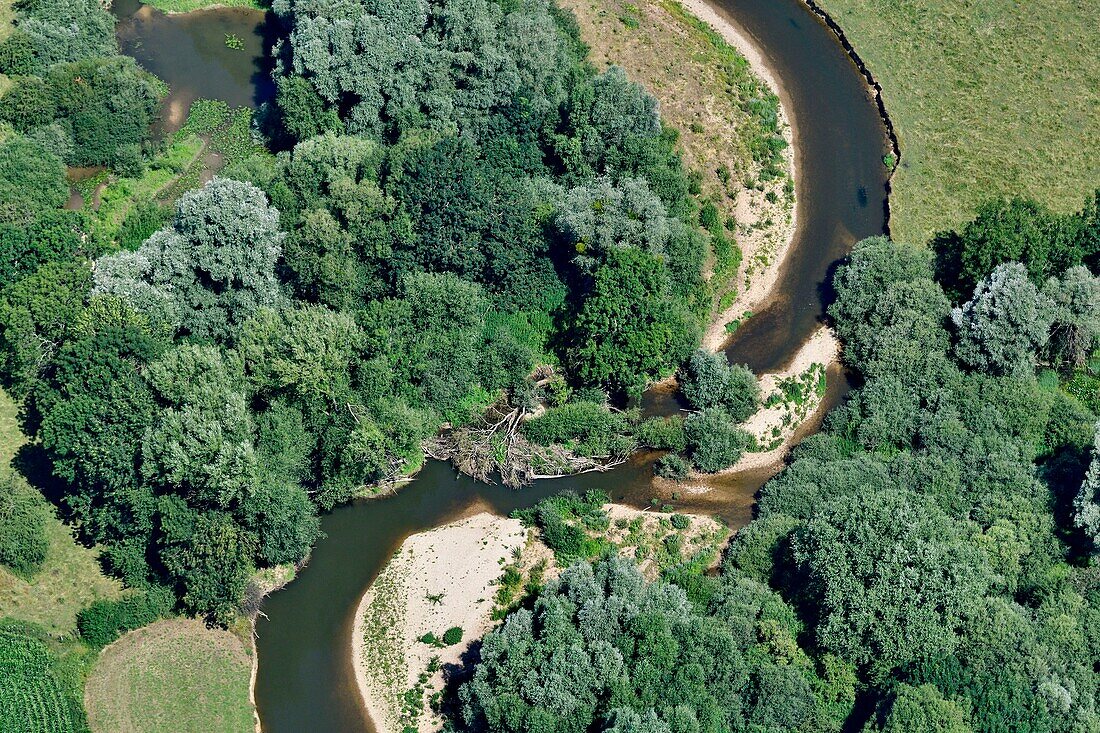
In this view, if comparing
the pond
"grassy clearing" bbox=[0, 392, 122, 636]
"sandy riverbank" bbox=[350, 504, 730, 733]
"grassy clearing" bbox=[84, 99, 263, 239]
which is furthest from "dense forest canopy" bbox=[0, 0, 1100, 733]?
"sandy riverbank" bbox=[350, 504, 730, 733]

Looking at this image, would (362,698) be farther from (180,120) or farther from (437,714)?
(180,120)

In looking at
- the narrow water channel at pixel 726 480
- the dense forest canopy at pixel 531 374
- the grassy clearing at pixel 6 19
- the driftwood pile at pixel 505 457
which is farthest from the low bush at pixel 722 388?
the grassy clearing at pixel 6 19

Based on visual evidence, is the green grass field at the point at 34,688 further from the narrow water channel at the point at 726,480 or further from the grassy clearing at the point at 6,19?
the grassy clearing at the point at 6,19

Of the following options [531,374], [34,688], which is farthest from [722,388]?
[34,688]

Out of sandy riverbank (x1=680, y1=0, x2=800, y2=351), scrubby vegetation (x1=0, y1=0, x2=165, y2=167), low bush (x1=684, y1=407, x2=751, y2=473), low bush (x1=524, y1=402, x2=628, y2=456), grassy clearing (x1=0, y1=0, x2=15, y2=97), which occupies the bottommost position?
grassy clearing (x1=0, y1=0, x2=15, y2=97)

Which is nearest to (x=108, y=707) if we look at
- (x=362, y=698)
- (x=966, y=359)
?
(x=362, y=698)

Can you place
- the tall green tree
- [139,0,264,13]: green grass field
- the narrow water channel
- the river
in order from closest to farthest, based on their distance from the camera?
1. the narrow water channel
2. the river
3. the tall green tree
4. [139,0,264,13]: green grass field

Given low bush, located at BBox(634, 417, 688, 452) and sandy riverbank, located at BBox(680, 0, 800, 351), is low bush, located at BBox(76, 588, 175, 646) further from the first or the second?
sandy riverbank, located at BBox(680, 0, 800, 351)
